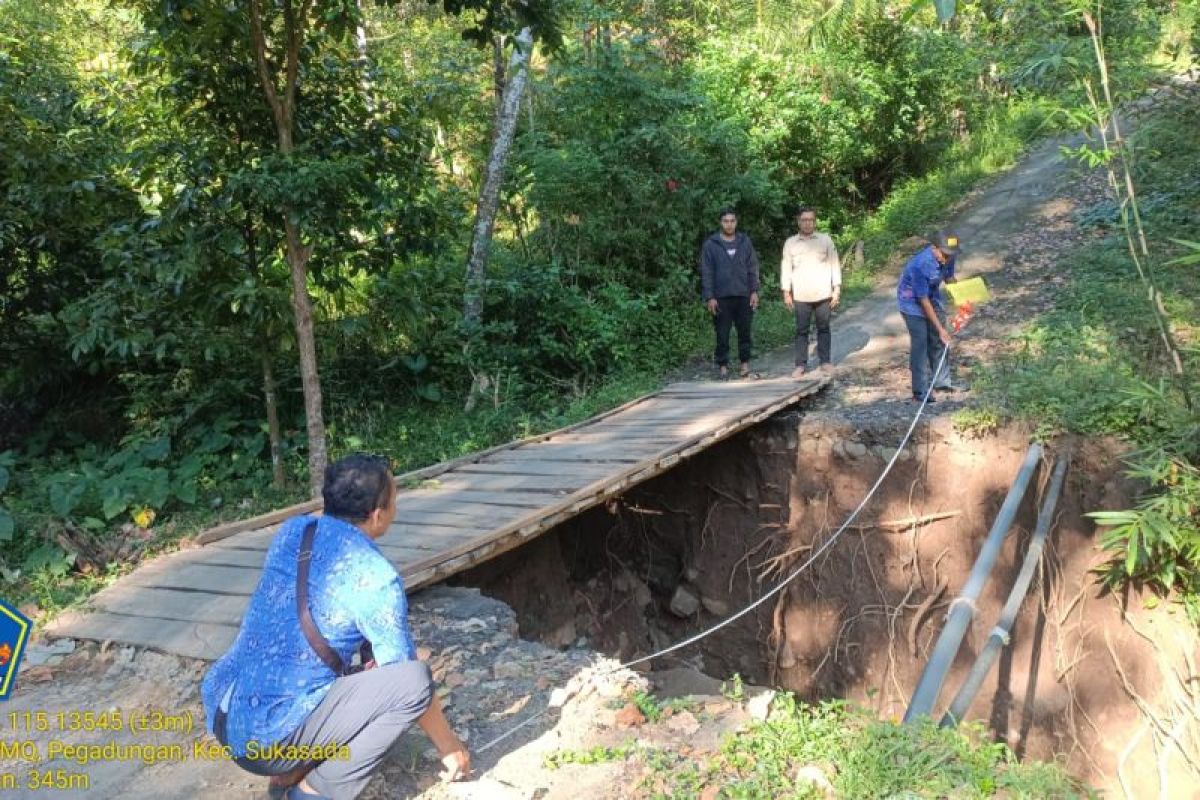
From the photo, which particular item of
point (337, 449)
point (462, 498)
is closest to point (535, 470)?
point (462, 498)

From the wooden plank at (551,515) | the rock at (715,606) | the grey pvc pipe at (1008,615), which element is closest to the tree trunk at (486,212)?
the wooden plank at (551,515)

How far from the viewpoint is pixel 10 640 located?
9.82ft

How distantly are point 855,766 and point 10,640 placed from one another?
3230 mm

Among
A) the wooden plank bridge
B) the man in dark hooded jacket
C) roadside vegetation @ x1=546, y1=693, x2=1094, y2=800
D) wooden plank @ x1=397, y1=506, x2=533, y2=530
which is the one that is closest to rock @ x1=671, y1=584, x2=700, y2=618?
the wooden plank bridge

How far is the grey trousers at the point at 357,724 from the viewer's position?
7.84 feet

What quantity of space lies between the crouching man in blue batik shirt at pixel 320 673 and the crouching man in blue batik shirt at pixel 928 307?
531 cm

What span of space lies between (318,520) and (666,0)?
13.7 meters

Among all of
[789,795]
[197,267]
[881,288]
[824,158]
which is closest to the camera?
[789,795]

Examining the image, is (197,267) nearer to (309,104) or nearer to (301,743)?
(309,104)

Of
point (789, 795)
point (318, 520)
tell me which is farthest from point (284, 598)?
point (789, 795)

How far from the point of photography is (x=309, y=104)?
19.8 feet

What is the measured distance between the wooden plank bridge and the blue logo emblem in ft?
2.22

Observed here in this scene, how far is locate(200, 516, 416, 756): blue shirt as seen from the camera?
2.36 meters

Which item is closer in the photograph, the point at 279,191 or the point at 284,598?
the point at 284,598
